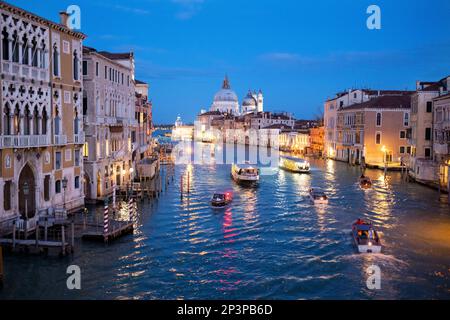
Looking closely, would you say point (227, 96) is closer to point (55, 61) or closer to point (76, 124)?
point (76, 124)

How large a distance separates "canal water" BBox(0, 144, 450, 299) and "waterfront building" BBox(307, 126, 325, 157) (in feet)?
131

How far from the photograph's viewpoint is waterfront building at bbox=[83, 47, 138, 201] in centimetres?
2281

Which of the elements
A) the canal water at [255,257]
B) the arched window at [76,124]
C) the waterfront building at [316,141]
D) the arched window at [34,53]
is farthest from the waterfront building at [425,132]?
the waterfront building at [316,141]

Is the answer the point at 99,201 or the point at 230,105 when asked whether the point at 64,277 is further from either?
the point at 230,105

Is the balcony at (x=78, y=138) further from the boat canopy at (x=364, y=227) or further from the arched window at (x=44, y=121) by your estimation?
the boat canopy at (x=364, y=227)

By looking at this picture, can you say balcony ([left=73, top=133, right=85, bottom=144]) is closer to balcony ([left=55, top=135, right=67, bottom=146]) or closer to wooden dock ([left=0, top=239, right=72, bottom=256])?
balcony ([left=55, top=135, right=67, bottom=146])

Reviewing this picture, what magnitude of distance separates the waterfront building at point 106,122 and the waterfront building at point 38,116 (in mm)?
1781

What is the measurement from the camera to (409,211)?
23.2 meters

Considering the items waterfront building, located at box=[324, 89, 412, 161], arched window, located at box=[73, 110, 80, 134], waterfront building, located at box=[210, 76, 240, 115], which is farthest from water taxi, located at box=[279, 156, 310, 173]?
waterfront building, located at box=[210, 76, 240, 115]

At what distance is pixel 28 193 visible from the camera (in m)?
17.6

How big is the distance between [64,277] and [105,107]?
12487mm

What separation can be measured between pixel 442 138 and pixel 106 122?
1793 cm

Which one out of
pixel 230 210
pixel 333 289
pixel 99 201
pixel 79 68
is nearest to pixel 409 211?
pixel 230 210

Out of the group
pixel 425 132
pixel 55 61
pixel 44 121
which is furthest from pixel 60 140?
pixel 425 132
